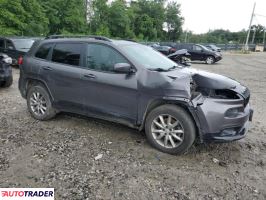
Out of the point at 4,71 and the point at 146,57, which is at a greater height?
the point at 146,57

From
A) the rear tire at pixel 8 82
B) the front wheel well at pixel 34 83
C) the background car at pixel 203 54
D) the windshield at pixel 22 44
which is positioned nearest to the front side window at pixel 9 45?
the windshield at pixel 22 44

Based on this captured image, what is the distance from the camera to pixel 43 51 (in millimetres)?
5156

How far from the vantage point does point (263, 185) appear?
333 cm

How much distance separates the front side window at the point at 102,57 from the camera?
14.1 ft

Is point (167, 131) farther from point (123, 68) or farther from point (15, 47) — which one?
point (15, 47)

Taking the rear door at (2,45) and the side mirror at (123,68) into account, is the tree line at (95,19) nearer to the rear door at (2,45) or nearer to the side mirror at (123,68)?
the rear door at (2,45)

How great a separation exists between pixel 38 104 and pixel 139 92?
228 centimetres

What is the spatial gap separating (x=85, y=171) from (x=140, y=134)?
1447 millimetres

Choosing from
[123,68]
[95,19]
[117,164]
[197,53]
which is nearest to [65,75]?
[123,68]

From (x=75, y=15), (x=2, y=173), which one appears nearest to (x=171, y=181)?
(x=2, y=173)

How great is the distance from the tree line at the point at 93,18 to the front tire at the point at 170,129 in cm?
2092

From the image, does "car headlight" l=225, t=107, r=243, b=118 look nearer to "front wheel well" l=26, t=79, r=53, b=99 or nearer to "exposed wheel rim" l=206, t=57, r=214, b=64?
"front wheel well" l=26, t=79, r=53, b=99

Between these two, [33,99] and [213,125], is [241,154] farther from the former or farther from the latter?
[33,99]

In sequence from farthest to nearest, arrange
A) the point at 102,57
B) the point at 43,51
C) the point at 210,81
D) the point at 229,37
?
the point at 229,37 → the point at 43,51 → the point at 102,57 → the point at 210,81
